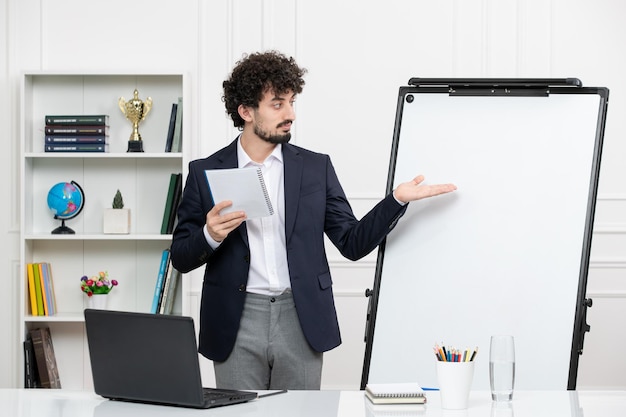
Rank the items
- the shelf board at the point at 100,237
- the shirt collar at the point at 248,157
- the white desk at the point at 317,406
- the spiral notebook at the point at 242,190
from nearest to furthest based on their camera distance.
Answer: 1. the white desk at the point at 317,406
2. the spiral notebook at the point at 242,190
3. the shirt collar at the point at 248,157
4. the shelf board at the point at 100,237

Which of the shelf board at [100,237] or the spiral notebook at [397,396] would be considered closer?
the spiral notebook at [397,396]

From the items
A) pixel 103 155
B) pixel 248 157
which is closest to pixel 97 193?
pixel 103 155

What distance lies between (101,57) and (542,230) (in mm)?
2889

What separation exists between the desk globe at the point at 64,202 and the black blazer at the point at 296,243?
6.25 feet

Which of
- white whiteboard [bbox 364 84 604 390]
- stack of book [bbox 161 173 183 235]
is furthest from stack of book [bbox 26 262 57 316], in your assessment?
white whiteboard [bbox 364 84 604 390]

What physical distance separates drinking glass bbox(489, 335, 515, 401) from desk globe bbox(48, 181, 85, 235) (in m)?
3.06

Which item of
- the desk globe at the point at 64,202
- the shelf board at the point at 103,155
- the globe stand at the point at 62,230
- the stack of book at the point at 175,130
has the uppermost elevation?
the stack of book at the point at 175,130

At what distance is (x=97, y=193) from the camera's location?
4629 millimetres

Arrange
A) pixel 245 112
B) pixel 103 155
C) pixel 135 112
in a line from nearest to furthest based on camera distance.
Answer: pixel 245 112, pixel 103 155, pixel 135 112

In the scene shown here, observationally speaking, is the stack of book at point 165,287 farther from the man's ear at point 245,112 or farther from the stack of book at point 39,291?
the man's ear at point 245,112

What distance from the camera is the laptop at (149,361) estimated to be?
1904 mm

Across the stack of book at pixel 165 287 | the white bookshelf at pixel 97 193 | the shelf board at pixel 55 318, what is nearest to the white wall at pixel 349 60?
the white bookshelf at pixel 97 193

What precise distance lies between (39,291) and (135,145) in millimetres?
917

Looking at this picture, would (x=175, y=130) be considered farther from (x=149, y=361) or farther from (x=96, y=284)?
(x=149, y=361)
